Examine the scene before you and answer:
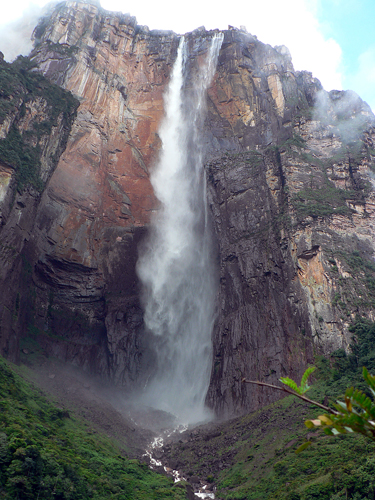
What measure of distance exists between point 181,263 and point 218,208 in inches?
288

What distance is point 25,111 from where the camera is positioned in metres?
36.4

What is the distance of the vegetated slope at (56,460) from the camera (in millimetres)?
13984

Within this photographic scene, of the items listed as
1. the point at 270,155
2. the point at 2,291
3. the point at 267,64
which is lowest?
the point at 2,291

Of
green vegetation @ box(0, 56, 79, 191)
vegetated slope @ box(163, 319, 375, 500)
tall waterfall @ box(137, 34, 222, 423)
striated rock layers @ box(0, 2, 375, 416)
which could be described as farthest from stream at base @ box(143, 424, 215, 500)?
green vegetation @ box(0, 56, 79, 191)

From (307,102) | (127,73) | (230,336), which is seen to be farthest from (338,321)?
(127,73)

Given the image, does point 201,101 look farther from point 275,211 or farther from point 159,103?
point 275,211

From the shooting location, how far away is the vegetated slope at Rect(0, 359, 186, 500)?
45.9 ft

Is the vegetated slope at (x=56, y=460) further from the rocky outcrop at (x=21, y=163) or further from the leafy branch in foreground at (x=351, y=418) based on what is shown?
the leafy branch in foreground at (x=351, y=418)

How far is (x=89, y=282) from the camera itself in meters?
39.1

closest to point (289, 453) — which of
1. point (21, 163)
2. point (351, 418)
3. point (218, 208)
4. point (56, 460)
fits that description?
point (56, 460)

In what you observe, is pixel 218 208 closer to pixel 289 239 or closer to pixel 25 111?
pixel 289 239

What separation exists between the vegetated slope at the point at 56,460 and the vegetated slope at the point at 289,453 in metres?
3.48

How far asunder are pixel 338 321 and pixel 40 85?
35.7 meters

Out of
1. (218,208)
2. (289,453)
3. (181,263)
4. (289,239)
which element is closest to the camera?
(289,453)
